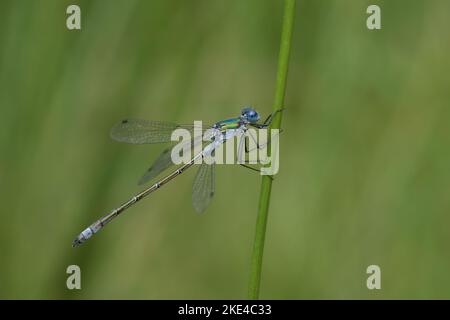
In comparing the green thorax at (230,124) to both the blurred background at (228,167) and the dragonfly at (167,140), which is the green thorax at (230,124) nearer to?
the dragonfly at (167,140)

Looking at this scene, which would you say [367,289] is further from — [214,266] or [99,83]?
[99,83]

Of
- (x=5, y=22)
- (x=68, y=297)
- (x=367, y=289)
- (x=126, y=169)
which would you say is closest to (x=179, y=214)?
(x=126, y=169)

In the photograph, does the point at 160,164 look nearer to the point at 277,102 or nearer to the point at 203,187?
the point at 203,187

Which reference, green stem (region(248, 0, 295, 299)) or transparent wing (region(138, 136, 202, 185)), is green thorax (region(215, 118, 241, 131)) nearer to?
transparent wing (region(138, 136, 202, 185))

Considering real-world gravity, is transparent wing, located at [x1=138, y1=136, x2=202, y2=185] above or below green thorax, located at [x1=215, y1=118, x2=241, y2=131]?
below

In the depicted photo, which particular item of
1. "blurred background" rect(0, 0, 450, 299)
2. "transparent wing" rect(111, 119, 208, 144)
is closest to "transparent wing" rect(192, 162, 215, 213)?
"transparent wing" rect(111, 119, 208, 144)

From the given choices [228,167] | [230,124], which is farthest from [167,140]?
[228,167]
